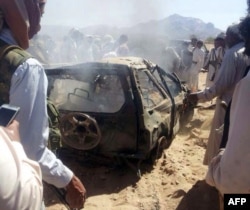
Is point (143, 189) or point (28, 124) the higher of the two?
point (28, 124)

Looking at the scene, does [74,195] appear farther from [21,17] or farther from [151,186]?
[151,186]

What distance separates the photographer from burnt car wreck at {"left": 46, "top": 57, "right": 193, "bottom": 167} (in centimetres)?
472

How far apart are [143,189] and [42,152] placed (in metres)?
2.85

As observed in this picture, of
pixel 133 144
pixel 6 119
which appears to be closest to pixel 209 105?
pixel 133 144

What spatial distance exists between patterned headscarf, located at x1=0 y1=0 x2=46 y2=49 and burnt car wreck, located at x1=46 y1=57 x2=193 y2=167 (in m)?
2.57

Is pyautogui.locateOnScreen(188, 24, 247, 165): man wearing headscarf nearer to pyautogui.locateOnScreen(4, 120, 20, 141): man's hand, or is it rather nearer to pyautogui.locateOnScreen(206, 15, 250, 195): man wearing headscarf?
pyautogui.locateOnScreen(206, 15, 250, 195): man wearing headscarf

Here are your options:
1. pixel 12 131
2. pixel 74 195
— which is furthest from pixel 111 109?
pixel 12 131

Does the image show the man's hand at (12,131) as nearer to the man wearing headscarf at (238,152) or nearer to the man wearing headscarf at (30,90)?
the man wearing headscarf at (30,90)

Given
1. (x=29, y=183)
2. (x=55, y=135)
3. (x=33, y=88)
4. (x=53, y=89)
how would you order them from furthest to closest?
(x=53, y=89) → (x=55, y=135) → (x=33, y=88) → (x=29, y=183)

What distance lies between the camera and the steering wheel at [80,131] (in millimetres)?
4676

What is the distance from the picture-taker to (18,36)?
2.08 meters

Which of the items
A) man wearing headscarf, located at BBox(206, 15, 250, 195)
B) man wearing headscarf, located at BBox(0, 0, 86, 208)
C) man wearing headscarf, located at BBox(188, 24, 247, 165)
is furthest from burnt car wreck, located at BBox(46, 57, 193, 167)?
man wearing headscarf, located at BBox(206, 15, 250, 195)

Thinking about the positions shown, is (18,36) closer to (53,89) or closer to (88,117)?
(88,117)

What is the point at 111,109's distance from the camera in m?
5.14
